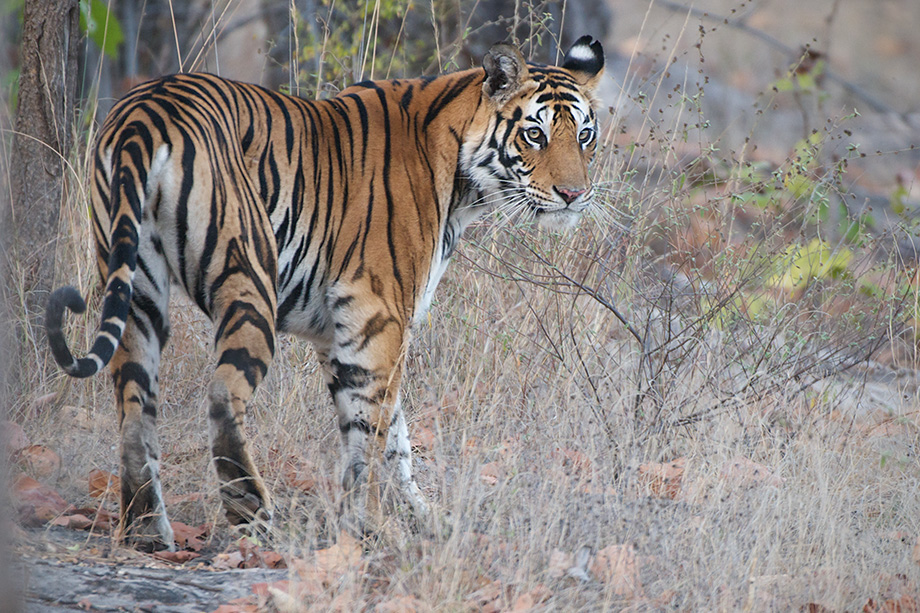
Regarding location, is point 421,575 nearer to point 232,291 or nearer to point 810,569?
point 232,291

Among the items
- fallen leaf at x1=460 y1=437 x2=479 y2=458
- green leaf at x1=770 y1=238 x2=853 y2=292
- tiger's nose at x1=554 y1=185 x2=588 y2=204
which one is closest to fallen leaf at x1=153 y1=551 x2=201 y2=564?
fallen leaf at x1=460 y1=437 x2=479 y2=458

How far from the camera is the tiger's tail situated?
2623mm

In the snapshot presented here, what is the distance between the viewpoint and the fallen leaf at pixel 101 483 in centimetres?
369

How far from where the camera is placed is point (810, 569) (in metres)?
3.10

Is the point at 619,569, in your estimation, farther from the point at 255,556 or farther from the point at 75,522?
the point at 75,522

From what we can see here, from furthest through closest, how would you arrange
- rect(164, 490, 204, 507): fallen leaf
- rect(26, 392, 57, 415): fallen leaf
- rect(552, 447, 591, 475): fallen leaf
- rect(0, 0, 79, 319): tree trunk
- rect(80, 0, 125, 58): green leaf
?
rect(80, 0, 125, 58): green leaf < rect(0, 0, 79, 319): tree trunk < rect(26, 392, 57, 415): fallen leaf < rect(164, 490, 204, 507): fallen leaf < rect(552, 447, 591, 475): fallen leaf

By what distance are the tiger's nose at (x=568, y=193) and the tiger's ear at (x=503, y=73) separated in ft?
1.40

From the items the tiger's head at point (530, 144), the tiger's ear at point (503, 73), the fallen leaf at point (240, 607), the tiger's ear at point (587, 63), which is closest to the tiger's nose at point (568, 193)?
the tiger's head at point (530, 144)

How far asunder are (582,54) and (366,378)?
1654mm

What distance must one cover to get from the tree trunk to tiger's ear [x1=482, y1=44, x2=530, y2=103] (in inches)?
84.9

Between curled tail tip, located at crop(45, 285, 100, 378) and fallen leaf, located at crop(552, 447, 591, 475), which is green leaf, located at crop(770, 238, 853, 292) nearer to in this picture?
fallen leaf, located at crop(552, 447, 591, 475)

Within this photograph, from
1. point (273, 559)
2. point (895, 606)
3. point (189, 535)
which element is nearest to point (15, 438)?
point (189, 535)

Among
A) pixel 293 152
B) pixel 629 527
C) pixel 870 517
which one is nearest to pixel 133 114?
pixel 293 152

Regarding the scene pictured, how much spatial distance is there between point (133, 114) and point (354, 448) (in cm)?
140
